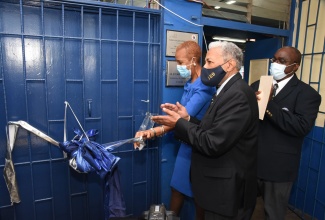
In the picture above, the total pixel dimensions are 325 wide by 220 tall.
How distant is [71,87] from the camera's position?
1962mm

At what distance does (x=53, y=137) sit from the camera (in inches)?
77.0

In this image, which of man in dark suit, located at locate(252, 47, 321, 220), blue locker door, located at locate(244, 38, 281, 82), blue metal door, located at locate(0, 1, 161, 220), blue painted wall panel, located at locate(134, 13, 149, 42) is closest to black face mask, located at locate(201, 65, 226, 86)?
man in dark suit, located at locate(252, 47, 321, 220)

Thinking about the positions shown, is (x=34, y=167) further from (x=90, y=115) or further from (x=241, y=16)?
(x=241, y=16)

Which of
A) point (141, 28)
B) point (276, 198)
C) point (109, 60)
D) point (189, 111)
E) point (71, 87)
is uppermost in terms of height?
point (141, 28)

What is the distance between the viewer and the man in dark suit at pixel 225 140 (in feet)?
4.40

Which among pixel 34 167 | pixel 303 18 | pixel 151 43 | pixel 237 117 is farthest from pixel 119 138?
pixel 303 18

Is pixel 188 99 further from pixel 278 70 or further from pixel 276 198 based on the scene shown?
pixel 276 198

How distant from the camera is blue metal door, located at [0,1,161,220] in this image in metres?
1.79

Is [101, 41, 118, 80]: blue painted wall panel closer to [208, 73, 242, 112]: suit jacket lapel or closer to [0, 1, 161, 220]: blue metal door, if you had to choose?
[0, 1, 161, 220]: blue metal door

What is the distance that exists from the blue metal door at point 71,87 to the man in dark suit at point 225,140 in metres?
0.74

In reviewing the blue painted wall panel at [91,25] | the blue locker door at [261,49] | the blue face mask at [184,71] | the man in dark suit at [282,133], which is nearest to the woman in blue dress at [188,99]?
the blue face mask at [184,71]

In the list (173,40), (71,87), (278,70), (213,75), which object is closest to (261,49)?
(278,70)

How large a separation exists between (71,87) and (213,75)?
4.06 ft

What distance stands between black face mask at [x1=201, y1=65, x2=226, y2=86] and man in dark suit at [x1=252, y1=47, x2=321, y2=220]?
539mm
